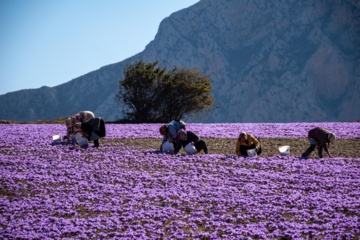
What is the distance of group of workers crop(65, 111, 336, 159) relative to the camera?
20.5 metres

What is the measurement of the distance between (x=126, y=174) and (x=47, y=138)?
11643 millimetres

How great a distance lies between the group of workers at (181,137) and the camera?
20484 mm

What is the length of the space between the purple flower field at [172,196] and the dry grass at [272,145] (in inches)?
105

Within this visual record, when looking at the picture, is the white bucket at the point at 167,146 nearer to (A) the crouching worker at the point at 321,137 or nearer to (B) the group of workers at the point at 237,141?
(B) the group of workers at the point at 237,141

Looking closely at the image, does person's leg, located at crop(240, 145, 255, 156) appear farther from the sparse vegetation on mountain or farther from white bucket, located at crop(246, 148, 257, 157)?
the sparse vegetation on mountain

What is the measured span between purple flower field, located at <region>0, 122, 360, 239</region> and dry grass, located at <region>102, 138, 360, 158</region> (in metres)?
2.68

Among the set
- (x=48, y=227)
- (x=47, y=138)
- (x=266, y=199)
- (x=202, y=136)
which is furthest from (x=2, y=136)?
(x=266, y=199)

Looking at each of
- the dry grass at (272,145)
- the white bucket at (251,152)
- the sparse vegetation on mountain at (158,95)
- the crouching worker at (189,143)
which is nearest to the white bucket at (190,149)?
the crouching worker at (189,143)

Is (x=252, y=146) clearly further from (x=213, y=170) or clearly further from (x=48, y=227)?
(x=48, y=227)

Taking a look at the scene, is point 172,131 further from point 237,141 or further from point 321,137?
point 321,137

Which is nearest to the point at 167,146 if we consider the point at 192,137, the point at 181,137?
the point at 181,137

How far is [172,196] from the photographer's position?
14.7m

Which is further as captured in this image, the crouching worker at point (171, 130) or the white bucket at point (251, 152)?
the crouching worker at point (171, 130)

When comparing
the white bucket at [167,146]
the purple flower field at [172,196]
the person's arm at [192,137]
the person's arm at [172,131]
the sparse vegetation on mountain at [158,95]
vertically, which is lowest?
the purple flower field at [172,196]
